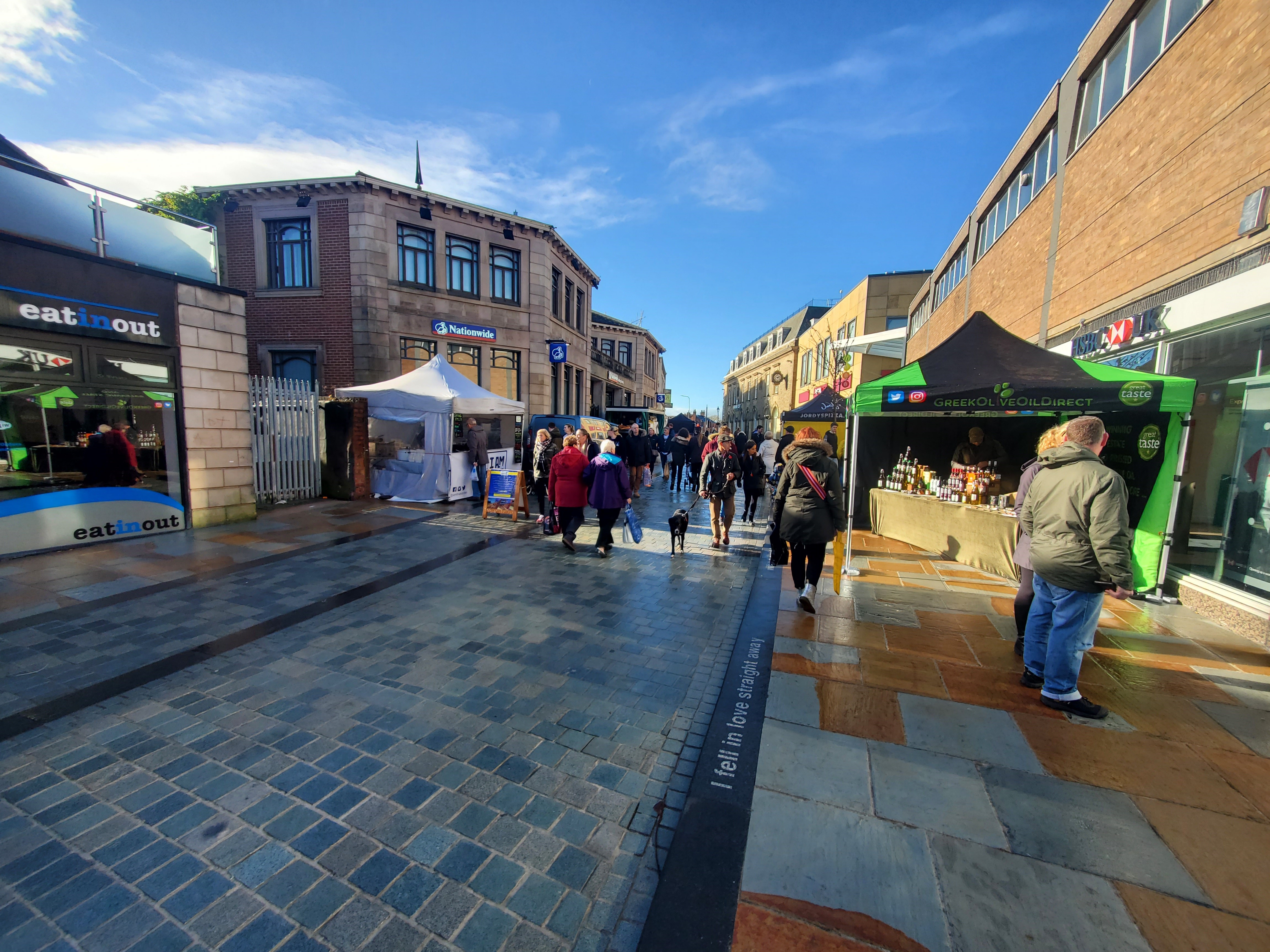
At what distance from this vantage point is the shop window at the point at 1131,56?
6.54 meters

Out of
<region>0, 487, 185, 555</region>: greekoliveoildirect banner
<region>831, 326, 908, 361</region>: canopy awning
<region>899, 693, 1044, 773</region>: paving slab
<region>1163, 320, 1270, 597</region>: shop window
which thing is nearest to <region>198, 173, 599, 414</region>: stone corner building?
<region>0, 487, 185, 555</region>: greekoliveoildirect banner

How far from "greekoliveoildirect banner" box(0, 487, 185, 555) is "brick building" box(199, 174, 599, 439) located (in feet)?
31.9

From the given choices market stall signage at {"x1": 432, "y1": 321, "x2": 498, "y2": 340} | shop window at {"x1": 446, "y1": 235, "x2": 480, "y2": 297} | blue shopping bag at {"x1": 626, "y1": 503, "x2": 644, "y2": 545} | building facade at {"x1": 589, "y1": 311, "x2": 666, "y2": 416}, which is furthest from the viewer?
building facade at {"x1": 589, "y1": 311, "x2": 666, "y2": 416}

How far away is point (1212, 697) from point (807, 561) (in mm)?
2959

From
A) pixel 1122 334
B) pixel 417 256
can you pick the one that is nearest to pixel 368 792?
pixel 1122 334

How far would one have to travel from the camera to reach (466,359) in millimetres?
18578

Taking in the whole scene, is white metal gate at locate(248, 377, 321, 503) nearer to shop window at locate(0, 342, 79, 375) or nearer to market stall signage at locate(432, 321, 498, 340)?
shop window at locate(0, 342, 79, 375)

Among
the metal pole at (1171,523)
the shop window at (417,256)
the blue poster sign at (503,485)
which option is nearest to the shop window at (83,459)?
the blue poster sign at (503,485)

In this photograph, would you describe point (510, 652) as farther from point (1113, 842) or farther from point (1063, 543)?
point (1063, 543)

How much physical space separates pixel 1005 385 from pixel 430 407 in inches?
382

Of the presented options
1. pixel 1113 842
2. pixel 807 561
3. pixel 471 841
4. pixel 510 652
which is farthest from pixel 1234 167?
pixel 471 841

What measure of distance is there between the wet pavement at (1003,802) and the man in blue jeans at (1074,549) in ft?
1.20

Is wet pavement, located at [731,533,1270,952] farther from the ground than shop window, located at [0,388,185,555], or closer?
closer

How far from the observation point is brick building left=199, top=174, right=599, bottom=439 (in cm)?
1630
